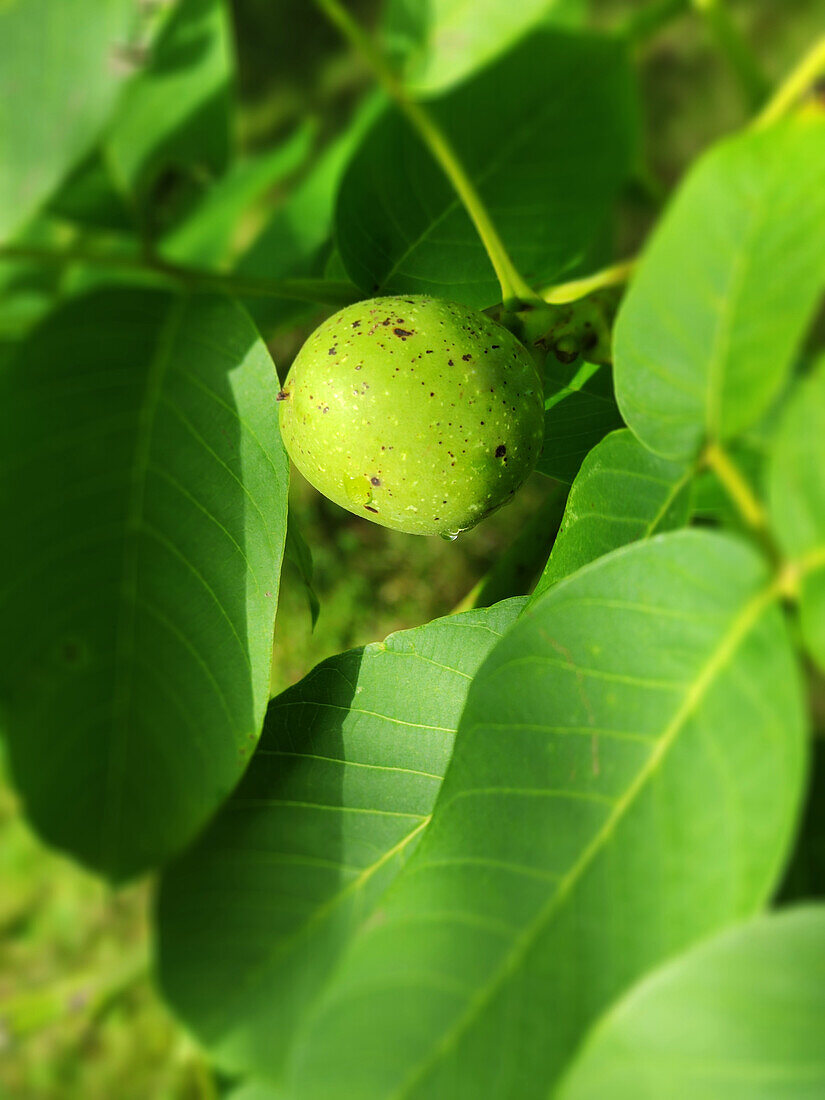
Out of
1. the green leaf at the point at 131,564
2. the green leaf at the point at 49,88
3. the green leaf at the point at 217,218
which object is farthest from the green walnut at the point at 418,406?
the green leaf at the point at 217,218

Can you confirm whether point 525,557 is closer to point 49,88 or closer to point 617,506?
point 617,506

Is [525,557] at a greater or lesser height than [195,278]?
lesser

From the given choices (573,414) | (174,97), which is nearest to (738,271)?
(573,414)

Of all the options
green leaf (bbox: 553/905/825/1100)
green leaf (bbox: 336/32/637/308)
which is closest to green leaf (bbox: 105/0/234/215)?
green leaf (bbox: 336/32/637/308)

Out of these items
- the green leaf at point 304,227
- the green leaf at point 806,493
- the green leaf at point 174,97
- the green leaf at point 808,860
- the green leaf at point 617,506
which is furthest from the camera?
the green leaf at point 304,227

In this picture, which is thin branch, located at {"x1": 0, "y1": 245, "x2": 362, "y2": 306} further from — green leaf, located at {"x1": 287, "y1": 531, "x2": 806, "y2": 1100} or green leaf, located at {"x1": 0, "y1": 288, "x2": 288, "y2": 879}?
green leaf, located at {"x1": 287, "y1": 531, "x2": 806, "y2": 1100}

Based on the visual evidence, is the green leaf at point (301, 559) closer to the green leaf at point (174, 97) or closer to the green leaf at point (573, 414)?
the green leaf at point (573, 414)
